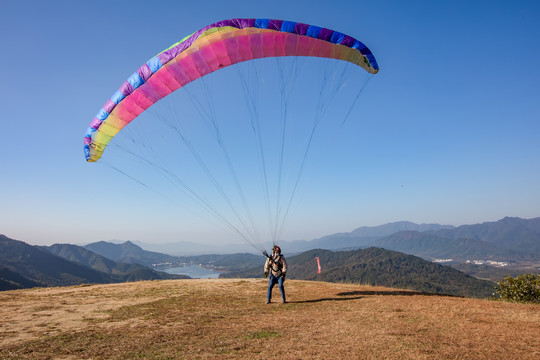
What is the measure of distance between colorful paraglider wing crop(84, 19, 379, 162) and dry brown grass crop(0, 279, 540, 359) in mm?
10394

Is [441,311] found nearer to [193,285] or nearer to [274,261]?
[274,261]

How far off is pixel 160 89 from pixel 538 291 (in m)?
23.4

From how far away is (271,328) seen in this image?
8.78m

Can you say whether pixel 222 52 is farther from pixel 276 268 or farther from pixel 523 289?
pixel 523 289

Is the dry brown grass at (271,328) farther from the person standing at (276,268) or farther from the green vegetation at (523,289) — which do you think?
the green vegetation at (523,289)

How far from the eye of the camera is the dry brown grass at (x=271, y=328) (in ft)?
22.2

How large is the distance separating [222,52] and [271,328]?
12440mm

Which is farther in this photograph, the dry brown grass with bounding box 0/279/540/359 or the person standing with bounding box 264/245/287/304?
the person standing with bounding box 264/245/287/304

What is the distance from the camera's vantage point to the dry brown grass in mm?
6773

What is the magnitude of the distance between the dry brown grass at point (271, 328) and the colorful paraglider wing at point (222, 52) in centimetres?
1039

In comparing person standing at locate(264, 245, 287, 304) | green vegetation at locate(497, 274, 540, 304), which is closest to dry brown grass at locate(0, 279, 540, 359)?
person standing at locate(264, 245, 287, 304)

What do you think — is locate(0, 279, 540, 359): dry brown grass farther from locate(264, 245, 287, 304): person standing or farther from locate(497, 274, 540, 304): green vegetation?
locate(497, 274, 540, 304): green vegetation

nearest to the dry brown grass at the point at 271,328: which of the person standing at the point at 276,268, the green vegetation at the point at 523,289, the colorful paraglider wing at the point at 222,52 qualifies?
the person standing at the point at 276,268

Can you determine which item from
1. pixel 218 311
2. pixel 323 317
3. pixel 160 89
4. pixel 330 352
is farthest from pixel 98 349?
pixel 160 89
